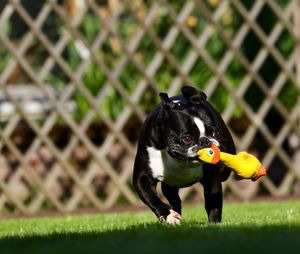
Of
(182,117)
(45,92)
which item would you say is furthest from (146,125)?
(45,92)

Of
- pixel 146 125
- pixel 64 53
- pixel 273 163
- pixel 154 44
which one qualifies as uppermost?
pixel 146 125

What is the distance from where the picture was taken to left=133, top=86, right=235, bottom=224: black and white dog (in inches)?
150

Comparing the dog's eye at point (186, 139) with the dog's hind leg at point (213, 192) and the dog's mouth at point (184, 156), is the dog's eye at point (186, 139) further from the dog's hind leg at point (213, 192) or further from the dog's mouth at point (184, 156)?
the dog's hind leg at point (213, 192)

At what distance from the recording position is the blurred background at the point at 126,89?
6508 mm

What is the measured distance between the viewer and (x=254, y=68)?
22.8 ft

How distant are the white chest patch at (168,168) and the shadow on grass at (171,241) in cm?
29

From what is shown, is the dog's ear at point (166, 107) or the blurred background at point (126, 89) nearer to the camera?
the dog's ear at point (166, 107)

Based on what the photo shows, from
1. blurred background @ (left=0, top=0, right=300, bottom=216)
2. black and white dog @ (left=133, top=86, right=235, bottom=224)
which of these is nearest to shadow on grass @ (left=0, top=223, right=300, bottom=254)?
black and white dog @ (left=133, top=86, right=235, bottom=224)

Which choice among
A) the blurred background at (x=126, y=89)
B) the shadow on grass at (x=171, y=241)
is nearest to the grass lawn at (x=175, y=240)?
the shadow on grass at (x=171, y=241)

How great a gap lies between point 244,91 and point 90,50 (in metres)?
1.23

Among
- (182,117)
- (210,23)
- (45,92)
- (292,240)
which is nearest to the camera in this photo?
(292,240)

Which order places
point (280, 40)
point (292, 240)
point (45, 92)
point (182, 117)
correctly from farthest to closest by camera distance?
point (280, 40)
point (45, 92)
point (182, 117)
point (292, 240)

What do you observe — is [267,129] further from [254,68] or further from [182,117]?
[182,117]

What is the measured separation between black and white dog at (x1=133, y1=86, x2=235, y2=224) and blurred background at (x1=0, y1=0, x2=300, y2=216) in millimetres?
2572
